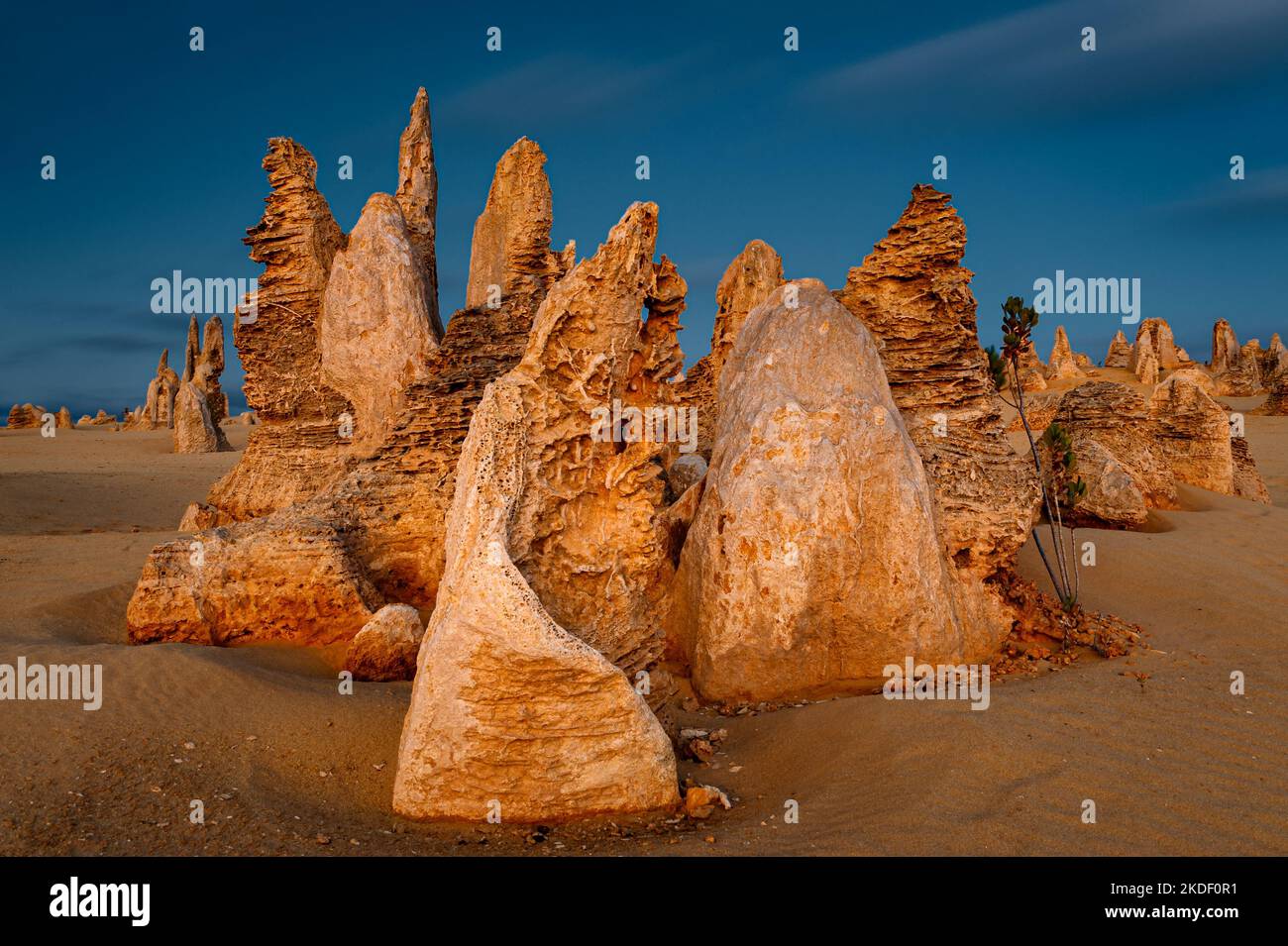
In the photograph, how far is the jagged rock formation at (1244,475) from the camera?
16.0 meters

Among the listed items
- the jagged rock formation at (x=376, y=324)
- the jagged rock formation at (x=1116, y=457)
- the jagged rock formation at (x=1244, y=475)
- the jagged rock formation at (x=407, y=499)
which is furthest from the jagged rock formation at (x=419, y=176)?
the jagged rock formation at (x=1244, y=475)

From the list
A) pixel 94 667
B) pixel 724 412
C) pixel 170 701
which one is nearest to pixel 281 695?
pixel 170 701

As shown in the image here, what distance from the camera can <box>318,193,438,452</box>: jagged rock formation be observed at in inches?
480

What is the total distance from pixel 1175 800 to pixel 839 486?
3122mm

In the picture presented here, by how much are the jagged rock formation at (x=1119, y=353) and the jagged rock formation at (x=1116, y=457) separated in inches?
1692

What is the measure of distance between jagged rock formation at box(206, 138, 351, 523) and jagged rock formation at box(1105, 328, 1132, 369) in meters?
51.7

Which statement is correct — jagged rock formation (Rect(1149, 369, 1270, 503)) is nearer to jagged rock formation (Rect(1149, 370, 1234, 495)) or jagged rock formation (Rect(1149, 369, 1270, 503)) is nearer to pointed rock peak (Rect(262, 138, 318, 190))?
jagged rock formation (Rect(1149, 370, 1234, 495))

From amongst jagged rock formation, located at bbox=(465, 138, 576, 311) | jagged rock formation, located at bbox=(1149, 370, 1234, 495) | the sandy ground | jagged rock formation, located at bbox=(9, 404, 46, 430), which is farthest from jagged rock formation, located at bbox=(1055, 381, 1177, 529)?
jagged rock formation, located at bbox=(9, 404, 46, 430)

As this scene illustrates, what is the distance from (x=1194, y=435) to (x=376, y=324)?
44.6ft

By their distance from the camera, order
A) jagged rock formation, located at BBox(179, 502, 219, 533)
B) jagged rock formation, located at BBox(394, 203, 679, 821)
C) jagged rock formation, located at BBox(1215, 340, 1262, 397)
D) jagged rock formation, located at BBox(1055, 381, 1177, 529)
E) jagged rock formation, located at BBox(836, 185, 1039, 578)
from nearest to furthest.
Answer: jagged rock formation, located at BBox(394, 203, 679, 821) → jagged rock formation, located at BBox(836, 185, 1039, 578) → jagged rock formation, located at BBox(1055, 381, 1177, 529) → jagged rock formation, located at BBox(179, 502, 219, 533) → jagged rock formation, located at BBox(1215, 340, 1262, 397)

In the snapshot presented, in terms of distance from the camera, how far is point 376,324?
12195 millimetres

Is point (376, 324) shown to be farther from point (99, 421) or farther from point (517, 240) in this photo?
point (99, 421)

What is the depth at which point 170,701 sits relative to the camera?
608 cm
